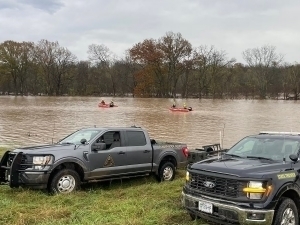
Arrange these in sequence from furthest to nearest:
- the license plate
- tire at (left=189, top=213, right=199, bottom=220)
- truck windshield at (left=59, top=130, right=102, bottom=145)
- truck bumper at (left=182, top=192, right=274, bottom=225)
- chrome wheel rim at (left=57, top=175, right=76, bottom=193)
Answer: truck windshield at (left=59, top=130, right=102, bottom=145)
chrome wheel rim at (left=57, top=175, right=76, bottom=193)
tire at (left=189, top=213, right=199, bottom=220)
the license plate
truck bumper at (left=182, top=192, right=274, bottom=225)

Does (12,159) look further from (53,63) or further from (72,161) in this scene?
(53,63)

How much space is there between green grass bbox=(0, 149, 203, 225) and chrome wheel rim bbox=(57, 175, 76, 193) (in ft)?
0.85

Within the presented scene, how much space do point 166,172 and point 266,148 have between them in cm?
423

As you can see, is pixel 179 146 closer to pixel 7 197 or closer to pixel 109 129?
pixel 109 129

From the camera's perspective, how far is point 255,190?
5812mm

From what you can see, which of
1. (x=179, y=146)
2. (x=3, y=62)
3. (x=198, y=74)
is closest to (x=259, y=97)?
(x=198, y=74)

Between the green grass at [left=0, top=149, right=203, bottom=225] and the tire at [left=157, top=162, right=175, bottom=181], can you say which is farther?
the tire at [left=157, top=162, right=175, bottom=181]

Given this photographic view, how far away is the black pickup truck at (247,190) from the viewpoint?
19.0ft

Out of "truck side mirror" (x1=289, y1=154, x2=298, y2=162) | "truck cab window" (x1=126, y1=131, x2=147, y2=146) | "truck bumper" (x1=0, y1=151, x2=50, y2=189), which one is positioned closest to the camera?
"truck side mirror" (x1=289, y1=154, x2=298, y2=162)

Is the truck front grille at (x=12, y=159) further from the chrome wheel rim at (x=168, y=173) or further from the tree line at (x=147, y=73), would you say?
the tree line at (x=147, y=73)

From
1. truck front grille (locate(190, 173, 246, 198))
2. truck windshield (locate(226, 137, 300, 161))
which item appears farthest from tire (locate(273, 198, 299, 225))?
truck windshield (locate(226, 137, 300, 161))

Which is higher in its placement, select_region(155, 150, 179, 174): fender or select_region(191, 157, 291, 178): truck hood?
select_region(191, 157, 291, 178): truck hood

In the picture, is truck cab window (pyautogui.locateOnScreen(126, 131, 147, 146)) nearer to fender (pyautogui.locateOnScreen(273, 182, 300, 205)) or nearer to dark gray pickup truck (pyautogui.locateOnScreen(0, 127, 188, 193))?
dark gray pickup truck (pyautogui.locateOnScreen(0, 127, 188, 193))

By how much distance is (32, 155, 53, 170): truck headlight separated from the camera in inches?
339
